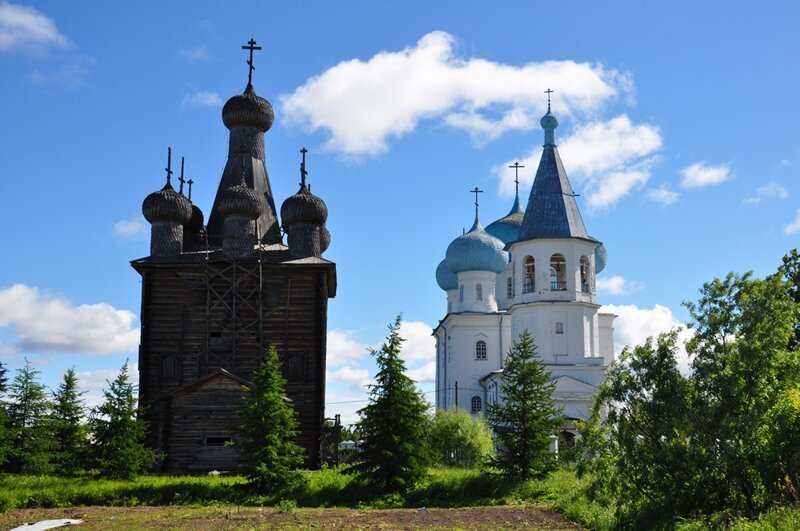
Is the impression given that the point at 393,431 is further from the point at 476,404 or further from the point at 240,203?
the point at 476,404

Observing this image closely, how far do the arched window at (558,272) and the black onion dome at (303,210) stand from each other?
35.0 ft

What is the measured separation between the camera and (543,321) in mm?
33594

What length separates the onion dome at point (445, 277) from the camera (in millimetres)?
47516

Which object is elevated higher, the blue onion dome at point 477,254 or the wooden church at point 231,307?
the blue onion dome at point 477,254

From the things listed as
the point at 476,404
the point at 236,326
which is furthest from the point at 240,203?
the point at 476,404

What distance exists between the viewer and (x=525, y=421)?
20156 millimetres

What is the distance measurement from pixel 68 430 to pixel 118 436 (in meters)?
2.30

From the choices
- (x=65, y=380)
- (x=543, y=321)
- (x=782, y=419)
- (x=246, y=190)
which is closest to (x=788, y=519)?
(x=782, y=419)

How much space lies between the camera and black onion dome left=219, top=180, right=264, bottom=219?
88.4ft

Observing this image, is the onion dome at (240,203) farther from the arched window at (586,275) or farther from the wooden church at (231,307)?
the arched window at (586,275)

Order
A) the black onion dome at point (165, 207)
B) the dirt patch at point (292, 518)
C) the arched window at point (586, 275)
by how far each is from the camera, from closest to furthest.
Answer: the dirt patch at point (292, 518) < the black onion dome at point (165, 207) < the arched window at point (586, 275)

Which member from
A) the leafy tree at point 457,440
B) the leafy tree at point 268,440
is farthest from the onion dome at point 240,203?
the leafy tree at point 457,440

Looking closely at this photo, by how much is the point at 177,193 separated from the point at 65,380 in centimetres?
721

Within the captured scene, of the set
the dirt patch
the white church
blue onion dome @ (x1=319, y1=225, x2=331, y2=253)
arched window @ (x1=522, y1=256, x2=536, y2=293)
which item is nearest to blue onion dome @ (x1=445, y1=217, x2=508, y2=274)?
the white church
